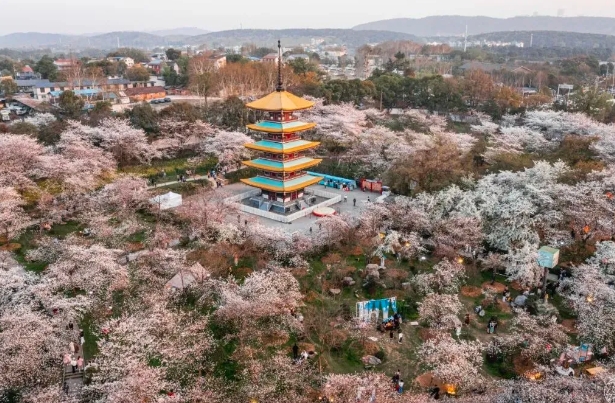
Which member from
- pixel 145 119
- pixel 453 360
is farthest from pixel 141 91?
pixel 453 360

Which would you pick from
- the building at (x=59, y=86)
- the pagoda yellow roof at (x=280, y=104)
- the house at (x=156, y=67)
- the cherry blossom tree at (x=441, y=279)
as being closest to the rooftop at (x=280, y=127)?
the pagoda yellow roof at (x=280, y=104)

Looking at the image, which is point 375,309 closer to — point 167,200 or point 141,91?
point 167,200

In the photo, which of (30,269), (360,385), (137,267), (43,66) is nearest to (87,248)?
(137,267)

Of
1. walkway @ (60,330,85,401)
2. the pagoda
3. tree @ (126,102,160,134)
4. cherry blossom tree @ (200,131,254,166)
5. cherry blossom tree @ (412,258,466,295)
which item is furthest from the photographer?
tree @ (126,102,160,134)

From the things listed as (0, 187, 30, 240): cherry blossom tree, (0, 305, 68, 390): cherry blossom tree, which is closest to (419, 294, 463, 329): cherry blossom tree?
(0, 305, 68, 390): cherry blossom tree

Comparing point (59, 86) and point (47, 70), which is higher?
point (47, 70)

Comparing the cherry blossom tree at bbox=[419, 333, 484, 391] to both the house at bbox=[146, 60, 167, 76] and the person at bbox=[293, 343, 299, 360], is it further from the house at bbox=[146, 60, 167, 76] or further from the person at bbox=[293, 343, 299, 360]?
the house at bbox=[146, 60, 167, 76]
